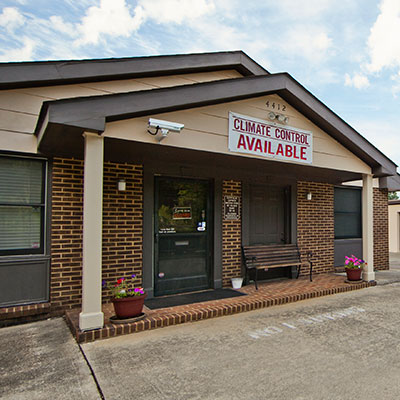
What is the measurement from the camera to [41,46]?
8820 mm

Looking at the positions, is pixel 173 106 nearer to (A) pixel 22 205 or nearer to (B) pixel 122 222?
(B) pixel 122 222

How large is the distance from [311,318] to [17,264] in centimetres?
418

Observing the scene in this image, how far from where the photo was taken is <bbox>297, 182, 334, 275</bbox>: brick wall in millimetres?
7227

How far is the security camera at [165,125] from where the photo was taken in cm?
378

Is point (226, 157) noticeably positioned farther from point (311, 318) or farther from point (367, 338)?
point (367, 338)

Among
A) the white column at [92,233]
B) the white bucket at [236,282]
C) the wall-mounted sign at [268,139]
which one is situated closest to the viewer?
the white column at [92,233]

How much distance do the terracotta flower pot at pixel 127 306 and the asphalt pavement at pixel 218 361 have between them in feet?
0.98

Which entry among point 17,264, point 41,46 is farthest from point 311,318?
point 41,46

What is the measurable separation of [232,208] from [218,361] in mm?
3440

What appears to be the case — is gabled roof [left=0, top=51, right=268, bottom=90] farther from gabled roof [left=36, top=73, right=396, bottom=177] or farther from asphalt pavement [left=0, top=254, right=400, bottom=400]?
asphalt pavement [left=0, top=254, right=400, bottom=400]

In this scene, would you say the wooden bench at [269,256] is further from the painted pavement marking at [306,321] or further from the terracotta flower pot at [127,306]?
the terracotta flower pot at [127,306]

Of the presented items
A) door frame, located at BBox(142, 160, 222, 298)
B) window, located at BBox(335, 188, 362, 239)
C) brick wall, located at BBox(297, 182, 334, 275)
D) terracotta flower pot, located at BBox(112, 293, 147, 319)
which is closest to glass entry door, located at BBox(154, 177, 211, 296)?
door frame, located at BBox(142, 160, 222, 298)

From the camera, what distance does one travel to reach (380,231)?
9.12m

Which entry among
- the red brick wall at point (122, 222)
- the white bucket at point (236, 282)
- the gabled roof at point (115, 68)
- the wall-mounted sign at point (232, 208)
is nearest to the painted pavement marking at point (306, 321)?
the white bucket at point (236, 282)
